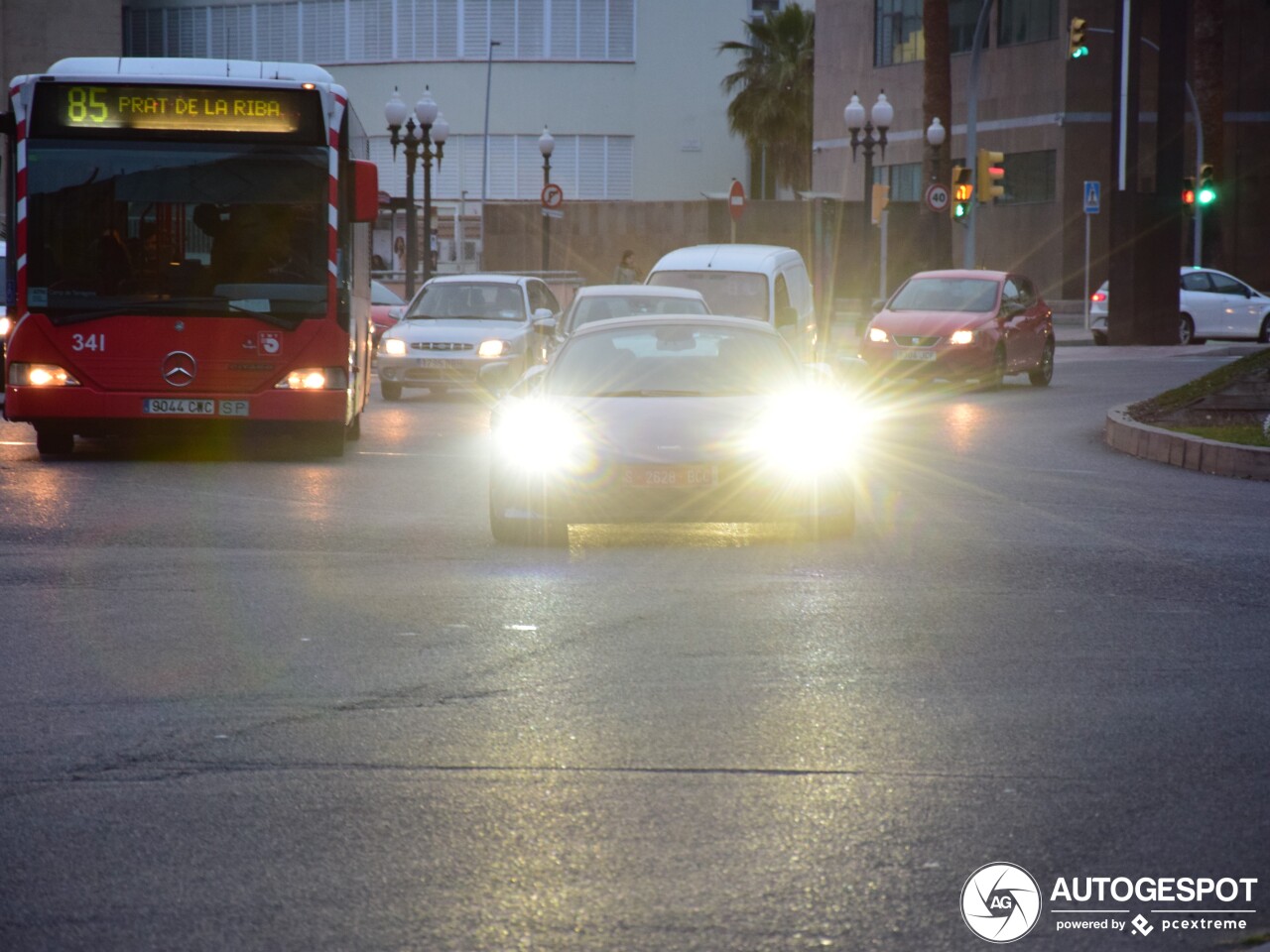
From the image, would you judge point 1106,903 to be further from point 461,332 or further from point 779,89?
point 779,89

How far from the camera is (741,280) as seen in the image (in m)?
23.7

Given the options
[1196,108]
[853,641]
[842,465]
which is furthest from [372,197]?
[1196,108]

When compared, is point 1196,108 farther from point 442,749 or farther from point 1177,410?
point 442,749

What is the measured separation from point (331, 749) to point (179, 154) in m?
10.6

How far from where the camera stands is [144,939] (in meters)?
4.27

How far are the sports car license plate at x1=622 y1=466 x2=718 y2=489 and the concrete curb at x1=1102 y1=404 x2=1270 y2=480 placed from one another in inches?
242

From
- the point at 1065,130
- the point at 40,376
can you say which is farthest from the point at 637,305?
the point at 1065,130

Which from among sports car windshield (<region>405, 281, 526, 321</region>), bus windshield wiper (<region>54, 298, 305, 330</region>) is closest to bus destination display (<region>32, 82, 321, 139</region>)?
bus windshield wiper (<region>54, 298, 305, 330</region>)

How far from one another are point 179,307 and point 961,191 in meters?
26.2

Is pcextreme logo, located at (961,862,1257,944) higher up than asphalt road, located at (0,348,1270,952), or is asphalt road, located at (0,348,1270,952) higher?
asphalt road, located at (0,348,1270,952)

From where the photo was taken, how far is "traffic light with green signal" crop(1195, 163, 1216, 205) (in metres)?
45.3

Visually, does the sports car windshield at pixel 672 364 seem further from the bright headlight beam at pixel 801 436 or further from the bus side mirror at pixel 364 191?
the bus side mirror at pixel 364 191

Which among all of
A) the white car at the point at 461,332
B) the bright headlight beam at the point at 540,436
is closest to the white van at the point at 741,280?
the white car at the point at 461,332

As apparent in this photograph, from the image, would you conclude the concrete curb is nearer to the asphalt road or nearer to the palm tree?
the asphalt road
